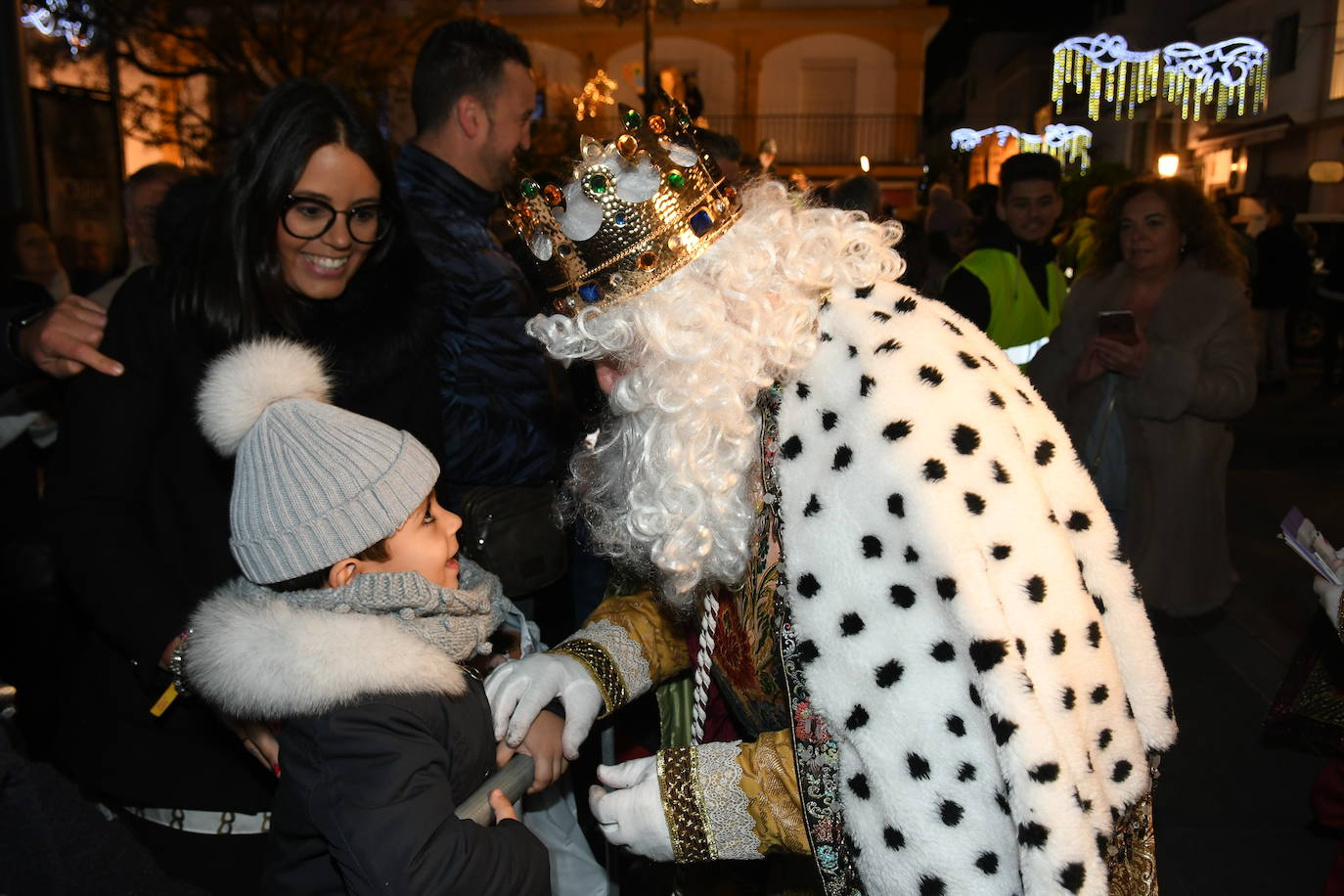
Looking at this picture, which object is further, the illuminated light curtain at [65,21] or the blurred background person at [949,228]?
the illuminated light curtain at [65,21]

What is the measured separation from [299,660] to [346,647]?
7 centimetres

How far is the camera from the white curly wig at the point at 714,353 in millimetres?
1634

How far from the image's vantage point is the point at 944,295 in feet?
16.8

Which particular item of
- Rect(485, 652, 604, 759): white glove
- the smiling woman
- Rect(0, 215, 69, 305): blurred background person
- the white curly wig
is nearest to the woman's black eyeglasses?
the smiling woman

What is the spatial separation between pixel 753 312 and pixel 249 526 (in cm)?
93

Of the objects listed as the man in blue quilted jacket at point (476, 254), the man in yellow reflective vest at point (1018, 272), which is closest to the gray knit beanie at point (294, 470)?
the man in blue quilted jacket at point (476, 254)

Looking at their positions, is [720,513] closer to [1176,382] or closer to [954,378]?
[954,378]

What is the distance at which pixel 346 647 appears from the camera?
1551 millimetres

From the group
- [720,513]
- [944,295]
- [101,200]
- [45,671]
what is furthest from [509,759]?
[101,200]

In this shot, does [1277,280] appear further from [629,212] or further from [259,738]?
[259,738]

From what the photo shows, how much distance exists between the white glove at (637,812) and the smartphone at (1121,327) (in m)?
3.84

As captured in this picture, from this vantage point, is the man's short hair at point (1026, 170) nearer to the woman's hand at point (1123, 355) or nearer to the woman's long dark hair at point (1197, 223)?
the woman's long dark hair at point (1197, 223)

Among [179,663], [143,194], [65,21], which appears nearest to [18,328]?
[179,663]

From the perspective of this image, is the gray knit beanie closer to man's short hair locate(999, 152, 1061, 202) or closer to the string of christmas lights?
man's short hair locate(999, 152, 1061, 202)
